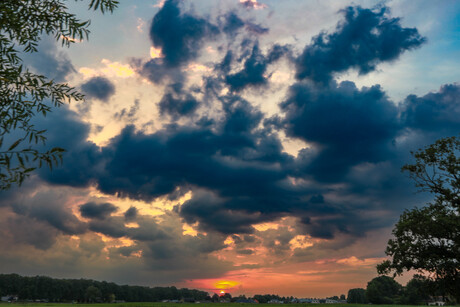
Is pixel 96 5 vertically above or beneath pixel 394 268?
above

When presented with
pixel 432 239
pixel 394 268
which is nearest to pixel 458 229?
pixel 432 239

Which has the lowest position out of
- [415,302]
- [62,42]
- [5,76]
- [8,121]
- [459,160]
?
[415,302]

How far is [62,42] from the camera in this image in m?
15.7

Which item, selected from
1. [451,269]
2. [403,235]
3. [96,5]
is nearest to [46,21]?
[96,5]

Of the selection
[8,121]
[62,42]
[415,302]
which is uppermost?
[62,42]

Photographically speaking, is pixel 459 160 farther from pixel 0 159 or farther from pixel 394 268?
pixel 0 159

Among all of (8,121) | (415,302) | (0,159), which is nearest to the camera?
(0,159)

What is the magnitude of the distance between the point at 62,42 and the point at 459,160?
1679 inches

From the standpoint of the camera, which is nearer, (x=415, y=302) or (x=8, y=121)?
(x=8, y=121)

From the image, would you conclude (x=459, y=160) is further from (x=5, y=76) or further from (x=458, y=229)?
(x=5, y=76)

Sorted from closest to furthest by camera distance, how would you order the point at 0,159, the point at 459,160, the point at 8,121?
the point at 0,159 → the point at 8,121 → the point at 459,160

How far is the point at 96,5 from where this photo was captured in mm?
14789

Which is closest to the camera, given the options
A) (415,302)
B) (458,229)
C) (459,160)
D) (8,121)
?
(8,121)

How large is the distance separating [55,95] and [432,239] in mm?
41304
